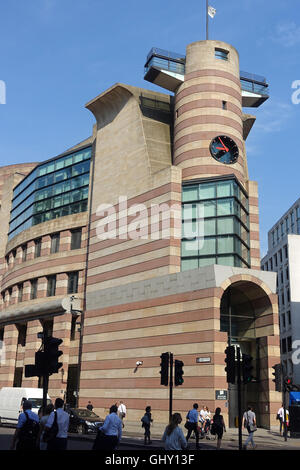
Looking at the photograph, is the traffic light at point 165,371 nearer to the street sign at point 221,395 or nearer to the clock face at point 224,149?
the street sign at point 221,395

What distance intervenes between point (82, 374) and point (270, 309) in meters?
16.4

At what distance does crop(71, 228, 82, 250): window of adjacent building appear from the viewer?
4869cm

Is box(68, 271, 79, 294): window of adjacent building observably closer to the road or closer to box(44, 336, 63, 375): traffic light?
the road

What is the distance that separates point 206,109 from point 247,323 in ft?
57.3

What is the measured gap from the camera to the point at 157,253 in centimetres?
3781

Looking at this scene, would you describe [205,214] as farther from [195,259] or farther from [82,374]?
[82,374]

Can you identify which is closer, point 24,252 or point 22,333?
point 22,333

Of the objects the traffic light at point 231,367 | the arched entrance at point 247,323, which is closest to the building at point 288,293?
the arched entrance at point 247,323

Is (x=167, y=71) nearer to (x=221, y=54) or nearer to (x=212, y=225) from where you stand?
(x=221, y=54)

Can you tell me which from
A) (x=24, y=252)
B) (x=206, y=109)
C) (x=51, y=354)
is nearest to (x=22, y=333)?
(x=24, y=252)

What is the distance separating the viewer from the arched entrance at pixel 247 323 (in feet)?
117

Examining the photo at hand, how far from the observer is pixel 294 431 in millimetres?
28672

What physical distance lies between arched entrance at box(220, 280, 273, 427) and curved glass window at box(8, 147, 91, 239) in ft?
60.5
